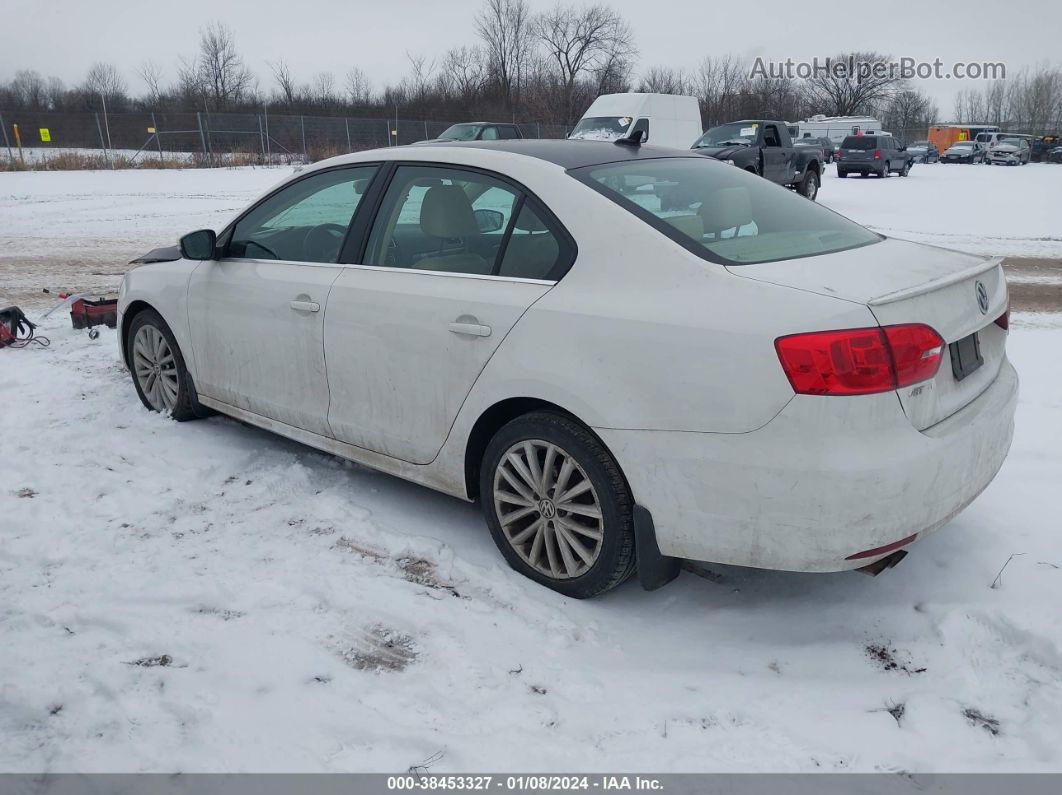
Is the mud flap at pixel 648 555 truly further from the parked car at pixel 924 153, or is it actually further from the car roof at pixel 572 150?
the parked car at pixel 924 153

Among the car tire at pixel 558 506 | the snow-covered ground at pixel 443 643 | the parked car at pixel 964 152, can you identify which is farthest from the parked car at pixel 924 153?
the car tire at pixel 558 506

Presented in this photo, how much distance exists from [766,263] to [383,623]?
6.00 feet

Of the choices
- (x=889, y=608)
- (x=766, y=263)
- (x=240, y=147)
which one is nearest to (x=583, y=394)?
(x=766, y=263)

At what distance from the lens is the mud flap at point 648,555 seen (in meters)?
2.93

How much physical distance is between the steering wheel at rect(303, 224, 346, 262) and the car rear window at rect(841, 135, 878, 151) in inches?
1261

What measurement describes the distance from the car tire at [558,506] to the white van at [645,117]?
61.8 feet

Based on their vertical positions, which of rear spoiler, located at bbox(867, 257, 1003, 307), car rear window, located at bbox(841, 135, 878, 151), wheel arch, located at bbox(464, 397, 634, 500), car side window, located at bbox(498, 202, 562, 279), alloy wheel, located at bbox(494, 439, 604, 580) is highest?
car rear window, located at bbox(841, 135, 878, 151)

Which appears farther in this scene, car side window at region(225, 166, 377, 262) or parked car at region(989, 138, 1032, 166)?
parked car at region(989, 138, 1032, 166)

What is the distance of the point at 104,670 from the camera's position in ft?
9.24

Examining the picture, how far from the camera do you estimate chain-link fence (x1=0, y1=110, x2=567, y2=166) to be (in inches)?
1380

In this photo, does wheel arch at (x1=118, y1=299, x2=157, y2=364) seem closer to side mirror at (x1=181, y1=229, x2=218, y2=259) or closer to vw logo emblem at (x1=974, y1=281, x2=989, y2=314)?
side mirror at (x1=181, y1=229, x2=218, y2=259)

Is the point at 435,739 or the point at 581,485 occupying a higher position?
the point at 581,485

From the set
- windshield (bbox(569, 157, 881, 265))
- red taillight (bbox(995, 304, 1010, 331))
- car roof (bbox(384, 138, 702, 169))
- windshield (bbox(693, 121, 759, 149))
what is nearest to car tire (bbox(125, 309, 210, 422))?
car roof (bbox(384, 138, 702, 169))
